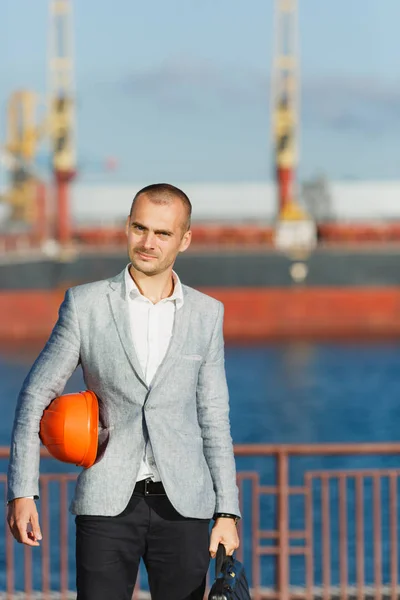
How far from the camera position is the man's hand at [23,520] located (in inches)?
92.2

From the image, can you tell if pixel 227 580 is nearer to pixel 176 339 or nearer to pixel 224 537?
pixel 224 537

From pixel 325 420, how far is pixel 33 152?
82.6ft

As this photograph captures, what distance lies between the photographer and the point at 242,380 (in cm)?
2858

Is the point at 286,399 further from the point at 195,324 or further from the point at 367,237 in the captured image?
the point at 195,324

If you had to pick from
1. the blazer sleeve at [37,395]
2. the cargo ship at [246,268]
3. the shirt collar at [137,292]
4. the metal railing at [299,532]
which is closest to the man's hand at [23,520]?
the blazer sleeve at [37,395]

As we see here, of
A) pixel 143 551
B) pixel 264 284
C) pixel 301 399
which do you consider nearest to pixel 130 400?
pixel 143 551

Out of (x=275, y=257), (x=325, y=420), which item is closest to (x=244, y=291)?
(x=275, y=257)

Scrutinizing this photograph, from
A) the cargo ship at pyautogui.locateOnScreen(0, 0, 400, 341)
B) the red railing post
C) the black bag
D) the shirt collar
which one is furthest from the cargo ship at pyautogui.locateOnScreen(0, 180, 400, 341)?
the black bag

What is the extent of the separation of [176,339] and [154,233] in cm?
26

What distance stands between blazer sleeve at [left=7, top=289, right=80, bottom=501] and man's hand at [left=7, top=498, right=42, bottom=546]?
0.07 ft

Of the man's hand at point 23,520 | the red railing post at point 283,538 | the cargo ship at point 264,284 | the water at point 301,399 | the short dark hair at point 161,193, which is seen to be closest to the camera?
the man's hand at point 23,520

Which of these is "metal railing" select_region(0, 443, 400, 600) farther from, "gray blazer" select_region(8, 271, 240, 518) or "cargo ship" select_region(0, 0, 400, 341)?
"cargo ship" select_region(0, 0, 400, 341)

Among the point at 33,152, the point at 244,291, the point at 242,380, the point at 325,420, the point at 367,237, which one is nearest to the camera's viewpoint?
the point at 325,420

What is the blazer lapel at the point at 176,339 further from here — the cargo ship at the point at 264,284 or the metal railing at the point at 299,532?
the cargo ship at the point at 264,284
